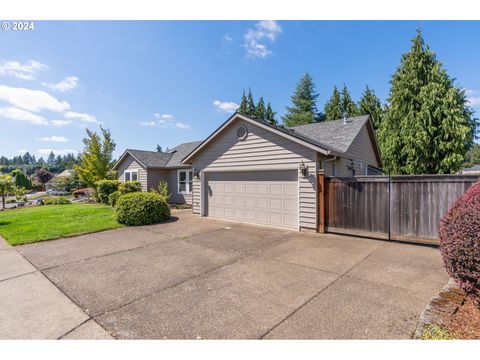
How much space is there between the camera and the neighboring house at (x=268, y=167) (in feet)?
26.7

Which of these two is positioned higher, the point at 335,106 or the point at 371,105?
the point at 335,106

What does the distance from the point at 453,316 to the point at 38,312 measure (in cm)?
552

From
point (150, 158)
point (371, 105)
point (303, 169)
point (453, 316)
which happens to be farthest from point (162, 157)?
point (371, 105)

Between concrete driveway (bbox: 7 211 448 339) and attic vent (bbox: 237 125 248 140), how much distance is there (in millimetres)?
4324

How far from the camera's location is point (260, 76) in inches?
734

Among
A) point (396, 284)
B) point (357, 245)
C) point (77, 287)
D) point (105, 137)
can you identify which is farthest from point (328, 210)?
point (105, 137)

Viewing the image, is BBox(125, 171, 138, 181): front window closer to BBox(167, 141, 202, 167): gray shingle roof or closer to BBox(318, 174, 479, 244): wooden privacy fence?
BBox(167, 141, 202, 167): gray shingle roof

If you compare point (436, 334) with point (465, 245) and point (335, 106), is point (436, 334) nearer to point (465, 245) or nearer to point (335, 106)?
point (465, 245)

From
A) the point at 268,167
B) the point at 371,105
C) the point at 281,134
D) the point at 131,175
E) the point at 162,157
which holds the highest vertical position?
the point at 371,105

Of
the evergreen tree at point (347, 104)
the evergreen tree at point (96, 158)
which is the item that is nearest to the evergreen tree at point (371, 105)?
the evergreen tree at point (347, 104)

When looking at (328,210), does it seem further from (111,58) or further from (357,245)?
(111,58)

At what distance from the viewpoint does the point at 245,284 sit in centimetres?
416
